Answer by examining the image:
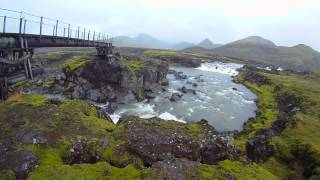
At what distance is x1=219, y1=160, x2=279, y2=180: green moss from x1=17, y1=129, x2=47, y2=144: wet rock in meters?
11.9

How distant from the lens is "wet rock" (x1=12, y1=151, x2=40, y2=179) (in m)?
20.7

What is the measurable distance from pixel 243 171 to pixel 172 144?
16.3 ft

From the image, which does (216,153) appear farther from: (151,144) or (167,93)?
(167,93)

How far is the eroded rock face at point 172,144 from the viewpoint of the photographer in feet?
78.2

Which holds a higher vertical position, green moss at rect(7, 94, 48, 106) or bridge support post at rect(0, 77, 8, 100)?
bridge support post at rect(0, 77, 8, 100)

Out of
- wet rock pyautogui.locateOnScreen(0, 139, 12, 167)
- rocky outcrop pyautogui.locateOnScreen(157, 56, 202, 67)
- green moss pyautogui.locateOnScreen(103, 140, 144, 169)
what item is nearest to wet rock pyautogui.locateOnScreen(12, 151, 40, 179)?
wet rock pyautogui.locateOnScreen(0, 139, 12, 167)

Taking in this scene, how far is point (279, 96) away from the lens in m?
74.2

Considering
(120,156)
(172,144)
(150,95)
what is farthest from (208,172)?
(150,95)

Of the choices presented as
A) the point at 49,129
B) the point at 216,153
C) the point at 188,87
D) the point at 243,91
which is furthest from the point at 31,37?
the point at 243,91

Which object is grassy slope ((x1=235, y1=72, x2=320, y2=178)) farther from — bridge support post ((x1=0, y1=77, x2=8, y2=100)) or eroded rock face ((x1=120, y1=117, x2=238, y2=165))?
bridge support post ((x1=0, y1=77, x2=8, y2=100))

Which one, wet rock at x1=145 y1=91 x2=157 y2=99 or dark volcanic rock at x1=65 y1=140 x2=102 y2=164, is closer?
dark volcanic rock at x1=65 y1=140 x2=102 y2=164

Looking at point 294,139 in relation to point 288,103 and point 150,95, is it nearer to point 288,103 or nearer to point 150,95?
point 288,103

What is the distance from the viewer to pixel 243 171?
22.8 metres

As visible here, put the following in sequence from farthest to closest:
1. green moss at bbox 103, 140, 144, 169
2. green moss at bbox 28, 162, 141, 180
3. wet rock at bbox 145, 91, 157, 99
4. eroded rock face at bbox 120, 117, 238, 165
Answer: wet rock at bbox 145, 91, 157, 99 < eroded rock face at bbox 120, 117, 238, 165 < green moss at bbox 103, 140, 144, 169 < green moss at bbox 28, 162, 141, 180
